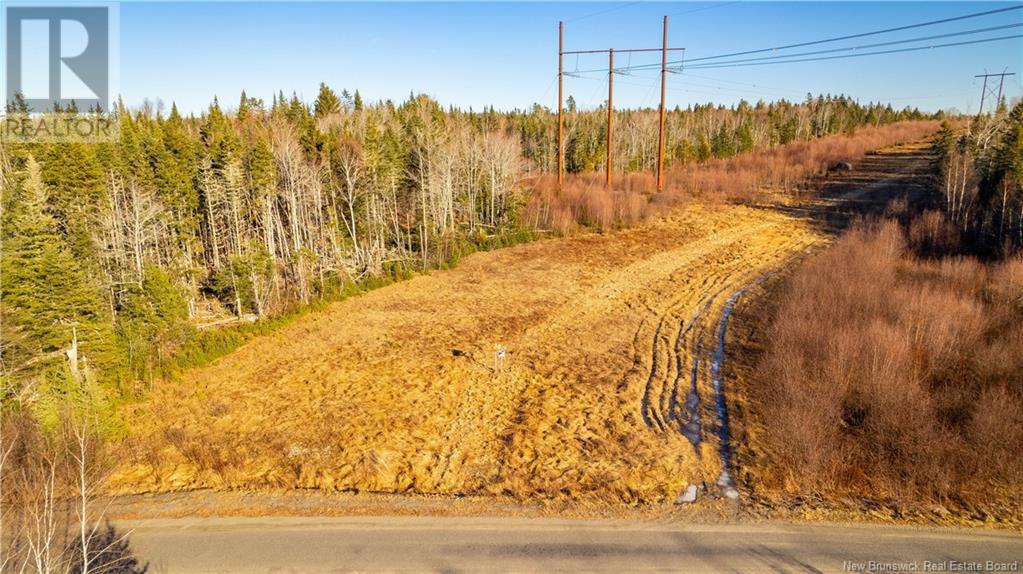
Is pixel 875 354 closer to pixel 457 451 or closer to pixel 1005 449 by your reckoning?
pixel 1005 449

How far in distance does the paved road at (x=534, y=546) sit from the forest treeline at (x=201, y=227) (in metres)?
6.02

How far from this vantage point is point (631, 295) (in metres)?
25.7

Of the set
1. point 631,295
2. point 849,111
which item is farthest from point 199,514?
point 849,111

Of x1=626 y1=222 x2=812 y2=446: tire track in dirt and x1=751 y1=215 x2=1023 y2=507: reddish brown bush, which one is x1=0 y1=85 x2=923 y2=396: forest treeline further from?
x1=751 y1=215 x2=1023 y2=507: reddish brown bush

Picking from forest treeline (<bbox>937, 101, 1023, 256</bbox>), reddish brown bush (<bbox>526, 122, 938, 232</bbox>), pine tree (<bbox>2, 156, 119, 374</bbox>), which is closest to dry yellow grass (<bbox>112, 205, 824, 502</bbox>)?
pine tree (<bbox>2, 156, 119, 374</bbox>)

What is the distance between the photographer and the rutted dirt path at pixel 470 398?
1255 centimetres

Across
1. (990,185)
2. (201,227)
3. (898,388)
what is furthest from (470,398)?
(990,185)

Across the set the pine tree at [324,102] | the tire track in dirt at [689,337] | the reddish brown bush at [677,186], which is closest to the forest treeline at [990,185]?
the tire track in dirt at [689,337]

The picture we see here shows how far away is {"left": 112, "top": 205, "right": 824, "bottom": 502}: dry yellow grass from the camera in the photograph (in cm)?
1253

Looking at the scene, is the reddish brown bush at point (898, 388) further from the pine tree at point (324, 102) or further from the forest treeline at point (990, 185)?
the pine tree at point (324, 102)

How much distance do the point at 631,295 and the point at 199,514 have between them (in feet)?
64.9

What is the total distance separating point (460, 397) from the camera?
16.4m

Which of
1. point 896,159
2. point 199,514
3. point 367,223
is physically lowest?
point 199,514

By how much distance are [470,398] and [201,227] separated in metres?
25.9
